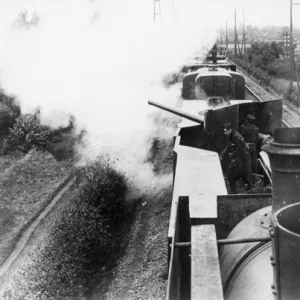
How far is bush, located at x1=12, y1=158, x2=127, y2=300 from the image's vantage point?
7266 mm

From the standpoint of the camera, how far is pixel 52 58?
16.8 metres

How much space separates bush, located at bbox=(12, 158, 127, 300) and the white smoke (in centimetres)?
339

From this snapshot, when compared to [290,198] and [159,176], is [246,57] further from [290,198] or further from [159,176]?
[290,198]

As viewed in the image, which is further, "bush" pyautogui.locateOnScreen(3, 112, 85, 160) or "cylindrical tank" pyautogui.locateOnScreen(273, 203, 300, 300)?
"bush" pyautogui.locateOnScreen(3, 112, 85, 160)

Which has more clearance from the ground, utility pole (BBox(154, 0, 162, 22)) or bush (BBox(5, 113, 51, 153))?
utility pole (BBox(154, 0, 162, 22))

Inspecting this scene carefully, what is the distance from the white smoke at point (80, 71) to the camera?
1609 cm

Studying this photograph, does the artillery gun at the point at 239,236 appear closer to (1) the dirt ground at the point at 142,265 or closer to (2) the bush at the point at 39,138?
(1) the dirt ground at the point at 142,265

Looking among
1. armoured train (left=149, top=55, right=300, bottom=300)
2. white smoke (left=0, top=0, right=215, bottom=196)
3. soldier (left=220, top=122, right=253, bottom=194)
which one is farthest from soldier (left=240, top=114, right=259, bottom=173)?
white smoke (left=0, top=0, right=215, bottom=196)

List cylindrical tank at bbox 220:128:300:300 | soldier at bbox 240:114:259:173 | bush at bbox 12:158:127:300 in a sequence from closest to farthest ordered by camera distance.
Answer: cylindrical tank at bbox 220:128:300:300, bush at bbox 12:158:127:300, soldier at bbox 240:114:259:173

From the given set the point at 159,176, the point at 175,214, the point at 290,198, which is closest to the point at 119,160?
the point at 159,176

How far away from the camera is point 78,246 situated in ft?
26.7

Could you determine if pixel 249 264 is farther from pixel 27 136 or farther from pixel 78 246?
pixel 27 136

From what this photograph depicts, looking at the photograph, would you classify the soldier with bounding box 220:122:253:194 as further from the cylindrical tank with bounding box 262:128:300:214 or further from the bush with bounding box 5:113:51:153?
the bush with bounding box 5:113:51:153

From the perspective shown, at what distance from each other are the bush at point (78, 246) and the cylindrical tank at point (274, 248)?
428cm
